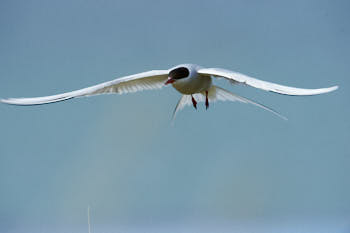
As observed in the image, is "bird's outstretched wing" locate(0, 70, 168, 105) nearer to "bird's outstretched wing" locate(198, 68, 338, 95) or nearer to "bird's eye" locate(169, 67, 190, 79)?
"bird's eye" locate(169, 67, 190, 79)

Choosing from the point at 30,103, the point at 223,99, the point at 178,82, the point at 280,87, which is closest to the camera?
the point at 280,87

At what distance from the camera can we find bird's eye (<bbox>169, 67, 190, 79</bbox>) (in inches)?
119

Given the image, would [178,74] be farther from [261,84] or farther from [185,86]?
[261,84]

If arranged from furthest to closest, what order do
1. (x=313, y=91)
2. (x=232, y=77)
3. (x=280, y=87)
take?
(x=232, y=77) → (x=280, y=87) → (x=313, y=91)

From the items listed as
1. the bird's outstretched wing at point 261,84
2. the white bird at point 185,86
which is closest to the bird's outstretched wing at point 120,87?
the white bird at point 185,86

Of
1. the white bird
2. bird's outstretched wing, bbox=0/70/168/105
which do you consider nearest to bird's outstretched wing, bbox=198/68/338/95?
the white bird

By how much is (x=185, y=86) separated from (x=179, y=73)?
0.26 ft

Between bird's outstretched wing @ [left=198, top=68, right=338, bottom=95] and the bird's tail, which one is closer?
bird's outstretched wing @ [left=198, top=68, right=338, bottom=95]

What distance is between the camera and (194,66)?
9.96 feet

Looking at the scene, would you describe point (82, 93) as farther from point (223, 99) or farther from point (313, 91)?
point (313, 91)

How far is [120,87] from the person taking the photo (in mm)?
3367

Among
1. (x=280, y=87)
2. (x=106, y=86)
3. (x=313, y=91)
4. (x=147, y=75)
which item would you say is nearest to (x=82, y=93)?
(x=106, y=86)

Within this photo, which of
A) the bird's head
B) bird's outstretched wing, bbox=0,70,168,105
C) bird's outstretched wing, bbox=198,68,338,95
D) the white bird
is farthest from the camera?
the bird's head

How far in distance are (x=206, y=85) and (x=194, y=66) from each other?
0.57ft
